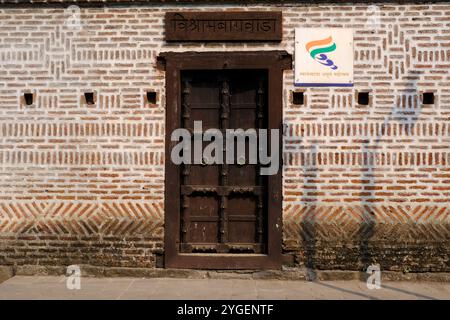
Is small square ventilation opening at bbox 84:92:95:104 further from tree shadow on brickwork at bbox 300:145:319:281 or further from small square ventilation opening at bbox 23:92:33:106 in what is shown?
tree shadow on brickwork at bbox 300:145:319:281

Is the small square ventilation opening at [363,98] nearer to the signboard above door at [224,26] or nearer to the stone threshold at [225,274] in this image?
the signboard above door at [224,26]

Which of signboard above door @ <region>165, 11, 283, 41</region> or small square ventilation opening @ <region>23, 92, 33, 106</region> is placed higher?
signboard above door @ <region>165, 11, 283, 41</region>

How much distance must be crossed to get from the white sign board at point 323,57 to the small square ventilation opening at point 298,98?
125 mm

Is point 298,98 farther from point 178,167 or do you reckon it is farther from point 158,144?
point 158,144

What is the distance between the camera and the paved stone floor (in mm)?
5055

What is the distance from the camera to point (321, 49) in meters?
5.87

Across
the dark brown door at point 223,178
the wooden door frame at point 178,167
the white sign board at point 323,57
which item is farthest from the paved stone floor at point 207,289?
the white sign board at point 323,57

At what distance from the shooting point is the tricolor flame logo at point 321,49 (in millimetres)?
5855

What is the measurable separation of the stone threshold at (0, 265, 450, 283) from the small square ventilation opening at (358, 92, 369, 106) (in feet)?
7.20

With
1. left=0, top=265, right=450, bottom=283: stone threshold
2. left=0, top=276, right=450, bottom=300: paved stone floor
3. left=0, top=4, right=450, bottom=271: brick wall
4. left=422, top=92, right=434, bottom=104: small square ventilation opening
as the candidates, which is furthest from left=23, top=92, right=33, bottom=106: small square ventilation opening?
left=422, top=92, right=434, bottom=104: small square ventilation opening

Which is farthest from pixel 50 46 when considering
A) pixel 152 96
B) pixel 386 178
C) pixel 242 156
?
pixel 386 178

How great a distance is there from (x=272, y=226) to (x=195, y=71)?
7.52 feet

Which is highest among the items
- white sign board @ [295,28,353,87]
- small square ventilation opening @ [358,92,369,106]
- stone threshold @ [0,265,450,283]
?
white sign board @ [295,28,353,87]

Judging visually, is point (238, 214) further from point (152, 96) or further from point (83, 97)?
point (83, 97)
